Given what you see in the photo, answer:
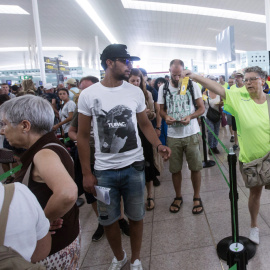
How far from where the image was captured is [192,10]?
15938mm

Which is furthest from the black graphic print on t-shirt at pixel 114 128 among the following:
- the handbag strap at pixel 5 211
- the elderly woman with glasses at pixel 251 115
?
the handbag strap at pixel 5 211

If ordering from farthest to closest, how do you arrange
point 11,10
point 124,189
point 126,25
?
point 126,25, point 11,10, point 124,189

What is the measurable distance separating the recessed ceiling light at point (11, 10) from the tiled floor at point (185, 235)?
47.5ft

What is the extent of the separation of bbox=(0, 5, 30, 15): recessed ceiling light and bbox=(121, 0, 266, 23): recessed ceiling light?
227 inches

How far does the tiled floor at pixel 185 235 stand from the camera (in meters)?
2.36

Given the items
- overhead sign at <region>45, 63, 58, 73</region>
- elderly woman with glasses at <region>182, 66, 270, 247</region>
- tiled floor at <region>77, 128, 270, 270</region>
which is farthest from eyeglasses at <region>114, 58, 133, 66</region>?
overhead sign at <region>45, 63, 58, 73</region>

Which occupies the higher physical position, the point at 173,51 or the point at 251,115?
the point at 173,51

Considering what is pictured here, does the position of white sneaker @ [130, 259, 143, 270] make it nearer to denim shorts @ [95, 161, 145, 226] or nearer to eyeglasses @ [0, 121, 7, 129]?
denim shorts @ [95, 161, 145, 226]

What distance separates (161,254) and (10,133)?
188 centimetres

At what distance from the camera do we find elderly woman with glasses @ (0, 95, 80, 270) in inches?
45.4

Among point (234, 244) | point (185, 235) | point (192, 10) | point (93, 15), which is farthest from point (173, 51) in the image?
point (234, 244)

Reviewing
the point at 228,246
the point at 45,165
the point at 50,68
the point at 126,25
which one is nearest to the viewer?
the point at 45,165

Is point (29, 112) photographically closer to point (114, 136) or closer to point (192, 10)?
point (114, 136)

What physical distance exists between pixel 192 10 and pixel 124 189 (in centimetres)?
1635
